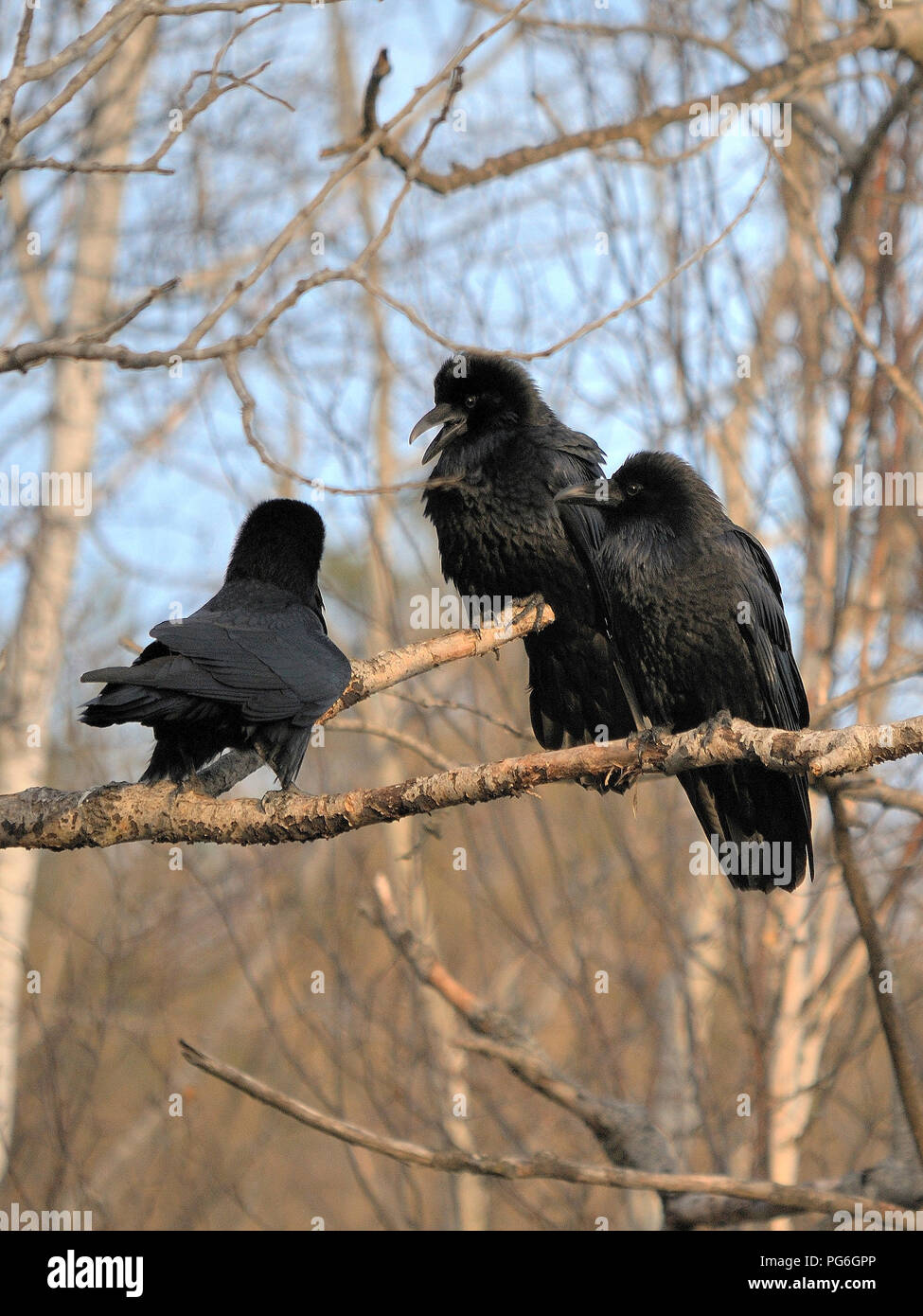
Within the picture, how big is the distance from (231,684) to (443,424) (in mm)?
2475

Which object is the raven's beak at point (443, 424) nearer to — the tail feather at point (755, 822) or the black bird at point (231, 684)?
the black bird at point (231, 684)

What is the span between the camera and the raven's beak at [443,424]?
5875mm

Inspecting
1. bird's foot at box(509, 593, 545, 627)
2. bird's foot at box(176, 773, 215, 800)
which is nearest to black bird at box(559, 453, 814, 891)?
bird's foot at box(509, 593, 545, 627)

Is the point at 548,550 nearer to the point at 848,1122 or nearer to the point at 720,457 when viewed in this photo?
the point at 720,457

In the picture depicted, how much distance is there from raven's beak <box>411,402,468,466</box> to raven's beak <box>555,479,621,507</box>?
892 millimetres

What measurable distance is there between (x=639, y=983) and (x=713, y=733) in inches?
201

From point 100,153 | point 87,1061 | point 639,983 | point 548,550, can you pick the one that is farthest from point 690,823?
point 100,153

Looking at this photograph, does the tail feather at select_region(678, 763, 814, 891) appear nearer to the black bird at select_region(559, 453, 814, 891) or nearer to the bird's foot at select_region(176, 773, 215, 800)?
the black bird at select_region(559, 453, 814, 891)

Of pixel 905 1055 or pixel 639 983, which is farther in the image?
pixel 639 983

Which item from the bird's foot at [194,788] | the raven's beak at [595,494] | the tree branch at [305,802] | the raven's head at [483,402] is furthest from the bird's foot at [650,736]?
the raven's head at [483,402]

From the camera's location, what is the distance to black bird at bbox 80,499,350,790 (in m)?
3.62

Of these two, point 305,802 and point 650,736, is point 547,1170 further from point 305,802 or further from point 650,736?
point 305,802

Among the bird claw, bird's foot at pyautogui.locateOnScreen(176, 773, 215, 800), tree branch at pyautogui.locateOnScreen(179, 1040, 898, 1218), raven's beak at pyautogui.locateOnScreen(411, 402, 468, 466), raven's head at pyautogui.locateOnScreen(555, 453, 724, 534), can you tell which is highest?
raven's beak at pyautogui.locateOnScreen(411, 402, 468, 466)

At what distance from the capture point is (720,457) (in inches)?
321
